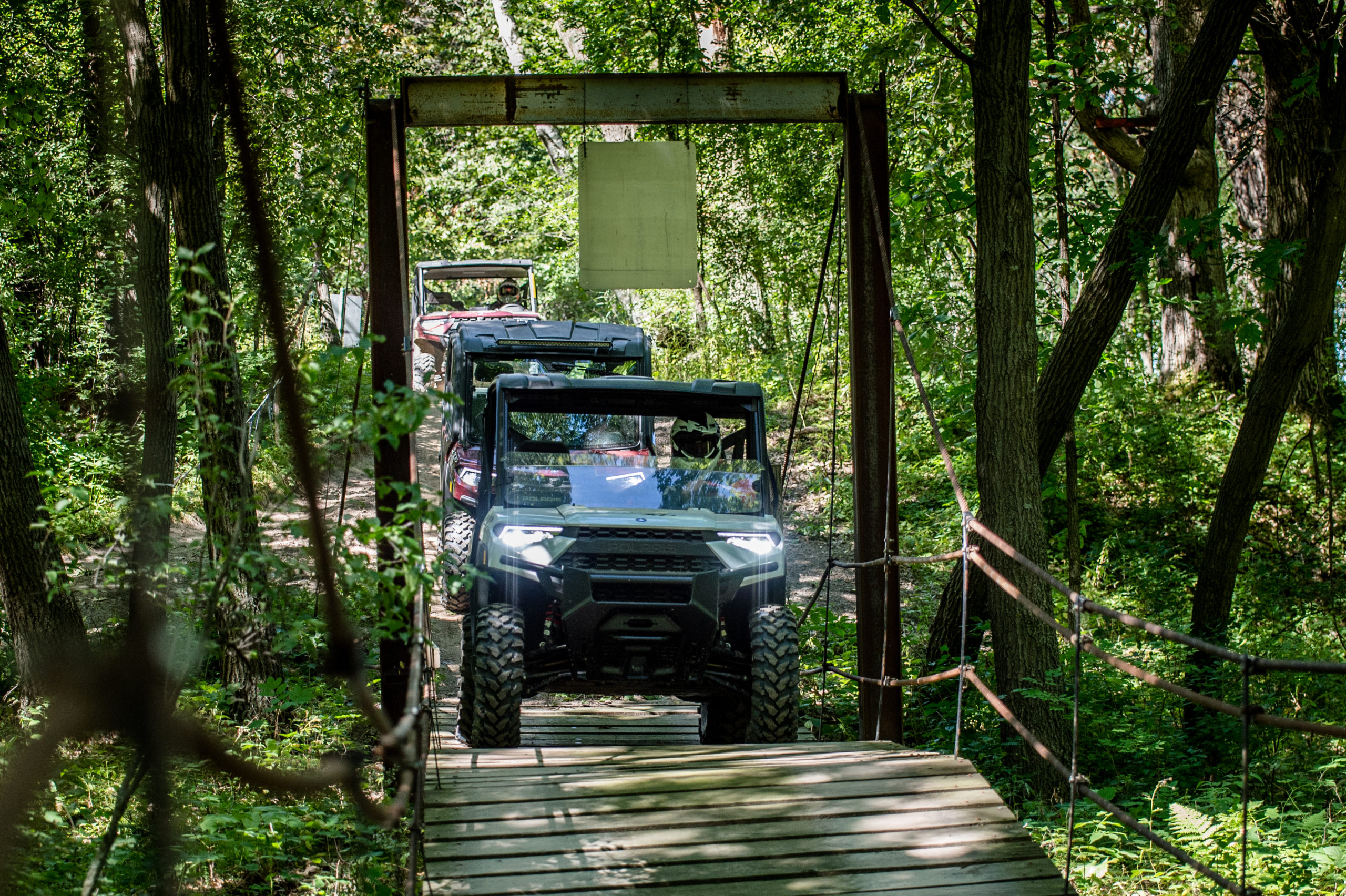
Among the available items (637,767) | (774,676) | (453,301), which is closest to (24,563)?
(637,767)

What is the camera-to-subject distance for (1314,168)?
9.39m

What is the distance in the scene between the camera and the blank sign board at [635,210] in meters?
6.46

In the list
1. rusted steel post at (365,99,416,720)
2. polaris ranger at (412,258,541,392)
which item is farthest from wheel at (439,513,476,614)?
polaris ranger at (412,258,541,392)

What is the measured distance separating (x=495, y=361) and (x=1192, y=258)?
18.3 feet

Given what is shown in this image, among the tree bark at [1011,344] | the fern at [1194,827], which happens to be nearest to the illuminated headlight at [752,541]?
the tree bark at [1011,344]

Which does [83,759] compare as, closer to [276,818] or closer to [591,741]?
[276,818]

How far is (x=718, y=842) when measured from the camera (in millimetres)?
3975

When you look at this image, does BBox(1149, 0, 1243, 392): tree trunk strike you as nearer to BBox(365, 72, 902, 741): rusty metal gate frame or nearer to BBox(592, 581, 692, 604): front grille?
BBox(365, 72, 902, 741): rusty metal gate frame

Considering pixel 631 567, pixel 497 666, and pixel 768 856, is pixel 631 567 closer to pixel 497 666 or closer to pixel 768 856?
pixel 497 666

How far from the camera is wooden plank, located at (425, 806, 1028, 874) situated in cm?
383

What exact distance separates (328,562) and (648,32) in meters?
12.7

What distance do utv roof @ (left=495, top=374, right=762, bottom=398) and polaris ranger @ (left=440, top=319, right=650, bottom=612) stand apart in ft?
9.97

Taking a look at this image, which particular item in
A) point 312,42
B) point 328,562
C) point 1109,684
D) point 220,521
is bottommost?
point 1109,684

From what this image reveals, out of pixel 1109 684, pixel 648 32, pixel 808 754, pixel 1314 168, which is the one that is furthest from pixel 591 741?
pixel 648 32
